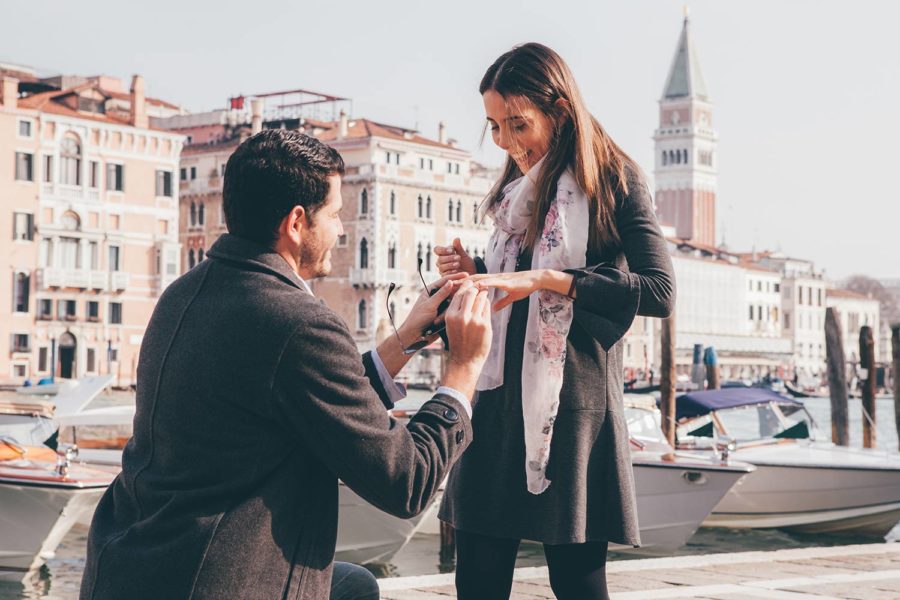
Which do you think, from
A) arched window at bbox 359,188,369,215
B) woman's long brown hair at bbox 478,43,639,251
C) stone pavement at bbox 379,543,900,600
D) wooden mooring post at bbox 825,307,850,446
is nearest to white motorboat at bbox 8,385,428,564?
stone pavement at bbox 379,543,900,600

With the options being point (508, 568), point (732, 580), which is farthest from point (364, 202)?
point (508, 568)

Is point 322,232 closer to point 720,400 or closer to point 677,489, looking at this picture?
point 677,489

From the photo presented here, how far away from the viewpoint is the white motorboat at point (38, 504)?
7.53 meters

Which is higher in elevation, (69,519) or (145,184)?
(145,184)

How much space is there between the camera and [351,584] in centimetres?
180

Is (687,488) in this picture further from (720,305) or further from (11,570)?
(720,305)

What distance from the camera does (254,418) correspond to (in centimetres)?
154

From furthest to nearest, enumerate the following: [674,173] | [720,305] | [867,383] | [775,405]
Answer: [674,173]
[720,305]
[867,383]
[775,405]

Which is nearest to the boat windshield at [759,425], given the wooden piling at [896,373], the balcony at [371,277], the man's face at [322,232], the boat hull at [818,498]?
the boat hull at [818,498]

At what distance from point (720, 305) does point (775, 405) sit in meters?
65.9

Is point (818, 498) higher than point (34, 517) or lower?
lower

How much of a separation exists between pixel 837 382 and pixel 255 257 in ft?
46.8

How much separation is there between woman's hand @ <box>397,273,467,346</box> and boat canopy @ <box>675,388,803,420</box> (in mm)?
8610

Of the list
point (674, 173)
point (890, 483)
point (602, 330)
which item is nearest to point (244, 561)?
point (602, 330)
